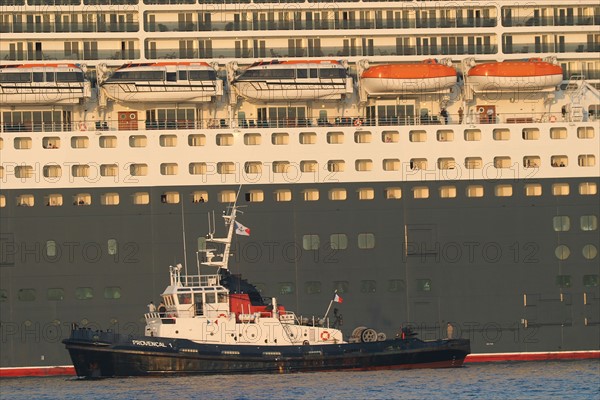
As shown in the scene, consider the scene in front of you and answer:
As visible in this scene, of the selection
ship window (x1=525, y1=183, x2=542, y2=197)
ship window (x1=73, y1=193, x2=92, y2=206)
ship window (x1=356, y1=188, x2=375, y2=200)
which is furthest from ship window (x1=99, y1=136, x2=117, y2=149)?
ship window (x1=525, y1=183, x2=542, y2=197)

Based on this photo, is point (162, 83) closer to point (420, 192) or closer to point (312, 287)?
point (312, 287)

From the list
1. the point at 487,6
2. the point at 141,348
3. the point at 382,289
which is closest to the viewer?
the point at 141,348

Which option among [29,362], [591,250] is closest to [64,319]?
[29,362]

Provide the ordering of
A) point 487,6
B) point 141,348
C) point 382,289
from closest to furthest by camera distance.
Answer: point 141,348 < point 382,289 < point 487,6

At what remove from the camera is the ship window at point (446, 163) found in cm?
A: 5641

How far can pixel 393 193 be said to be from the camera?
5600cm

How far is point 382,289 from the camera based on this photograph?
55531 mm

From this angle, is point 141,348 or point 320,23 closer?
point 141,348

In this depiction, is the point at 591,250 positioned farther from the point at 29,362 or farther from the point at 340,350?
the point at 29,362

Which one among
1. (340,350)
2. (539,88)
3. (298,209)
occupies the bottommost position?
(340,350)

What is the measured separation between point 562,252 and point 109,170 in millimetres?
13772

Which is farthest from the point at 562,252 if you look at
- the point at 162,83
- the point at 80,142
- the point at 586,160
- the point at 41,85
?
the point at 41,85

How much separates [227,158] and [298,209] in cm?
Answer: 262

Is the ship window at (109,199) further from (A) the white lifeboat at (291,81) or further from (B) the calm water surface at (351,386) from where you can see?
(B) the calm water surface at (351,386)
